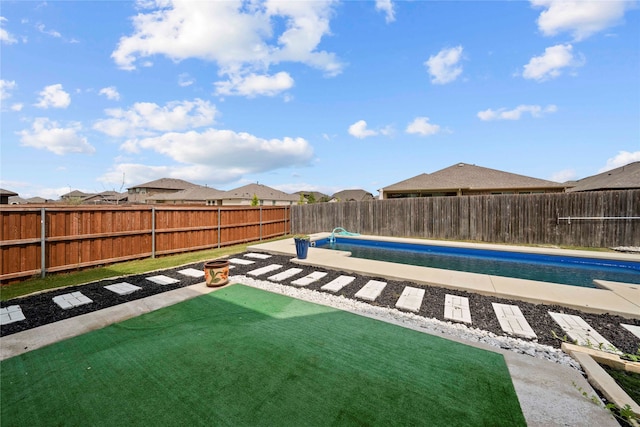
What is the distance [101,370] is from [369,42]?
1217cm

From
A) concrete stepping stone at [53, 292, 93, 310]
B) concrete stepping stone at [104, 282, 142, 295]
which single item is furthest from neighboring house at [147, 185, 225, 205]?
concrete stepping stone at [53, 292, 93, 310]

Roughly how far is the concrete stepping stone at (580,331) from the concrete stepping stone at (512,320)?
404 mm

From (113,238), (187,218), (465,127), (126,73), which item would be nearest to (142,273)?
(113,238)

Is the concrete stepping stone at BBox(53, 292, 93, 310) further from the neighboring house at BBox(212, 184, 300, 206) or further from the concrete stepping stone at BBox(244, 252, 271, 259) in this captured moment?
the neighboring house at BBox(212, 184, 300, 206)

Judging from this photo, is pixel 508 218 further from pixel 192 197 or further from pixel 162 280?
pixel 192 197

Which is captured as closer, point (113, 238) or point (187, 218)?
point (113, 238)

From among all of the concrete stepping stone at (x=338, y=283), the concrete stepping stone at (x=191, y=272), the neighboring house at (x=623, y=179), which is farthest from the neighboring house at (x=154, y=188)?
the neighboring house at (x=623, y=179)

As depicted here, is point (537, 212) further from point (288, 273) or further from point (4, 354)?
point (4, 354)

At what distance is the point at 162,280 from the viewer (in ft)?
18.1

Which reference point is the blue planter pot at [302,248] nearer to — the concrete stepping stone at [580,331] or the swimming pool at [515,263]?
the swimming pool at [515,263]

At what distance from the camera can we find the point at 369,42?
407 inches

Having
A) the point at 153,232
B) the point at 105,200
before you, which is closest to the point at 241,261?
the point at 153,232

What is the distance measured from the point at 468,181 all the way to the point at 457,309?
1518 centimetres

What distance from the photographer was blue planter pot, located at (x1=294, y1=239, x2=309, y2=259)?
7.30 m
